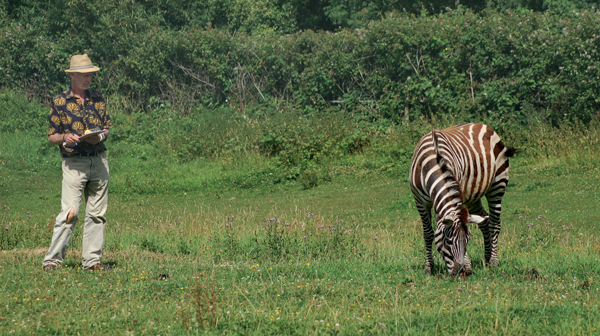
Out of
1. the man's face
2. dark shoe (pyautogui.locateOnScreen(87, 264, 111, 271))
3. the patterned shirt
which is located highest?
the man's face

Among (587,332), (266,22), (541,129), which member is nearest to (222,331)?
(587,332)

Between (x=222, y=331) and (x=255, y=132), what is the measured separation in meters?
13.2

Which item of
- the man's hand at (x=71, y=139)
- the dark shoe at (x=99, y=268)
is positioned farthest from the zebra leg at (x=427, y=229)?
the man's hand at (x=71, y=139)

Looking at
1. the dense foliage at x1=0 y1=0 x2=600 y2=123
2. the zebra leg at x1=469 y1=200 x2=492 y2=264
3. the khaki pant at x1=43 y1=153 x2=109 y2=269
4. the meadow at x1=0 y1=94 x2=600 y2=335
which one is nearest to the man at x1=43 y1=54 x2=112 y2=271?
the khaki pant at x1=43 y1=153 x2=109 y2=269

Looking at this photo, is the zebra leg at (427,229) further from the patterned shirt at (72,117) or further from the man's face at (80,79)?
the man's face at (80,79)

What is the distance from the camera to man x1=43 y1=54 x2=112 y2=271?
759 centimetres

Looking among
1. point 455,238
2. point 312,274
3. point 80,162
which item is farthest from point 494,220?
point 80,162

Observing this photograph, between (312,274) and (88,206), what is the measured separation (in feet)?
8.98

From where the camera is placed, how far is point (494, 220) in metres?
8.67

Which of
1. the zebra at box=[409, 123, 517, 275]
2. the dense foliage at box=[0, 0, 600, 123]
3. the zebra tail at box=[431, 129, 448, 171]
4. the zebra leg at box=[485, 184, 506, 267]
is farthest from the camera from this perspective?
the dense foliage at box=[0, 0, 600, 123]

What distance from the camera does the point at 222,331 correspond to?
213 inches

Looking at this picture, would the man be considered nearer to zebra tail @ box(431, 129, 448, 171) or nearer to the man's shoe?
the man's shoe

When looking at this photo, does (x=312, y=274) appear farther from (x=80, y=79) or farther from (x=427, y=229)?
(x=80, y=79)

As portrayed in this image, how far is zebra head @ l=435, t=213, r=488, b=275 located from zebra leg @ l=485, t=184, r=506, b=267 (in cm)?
152
